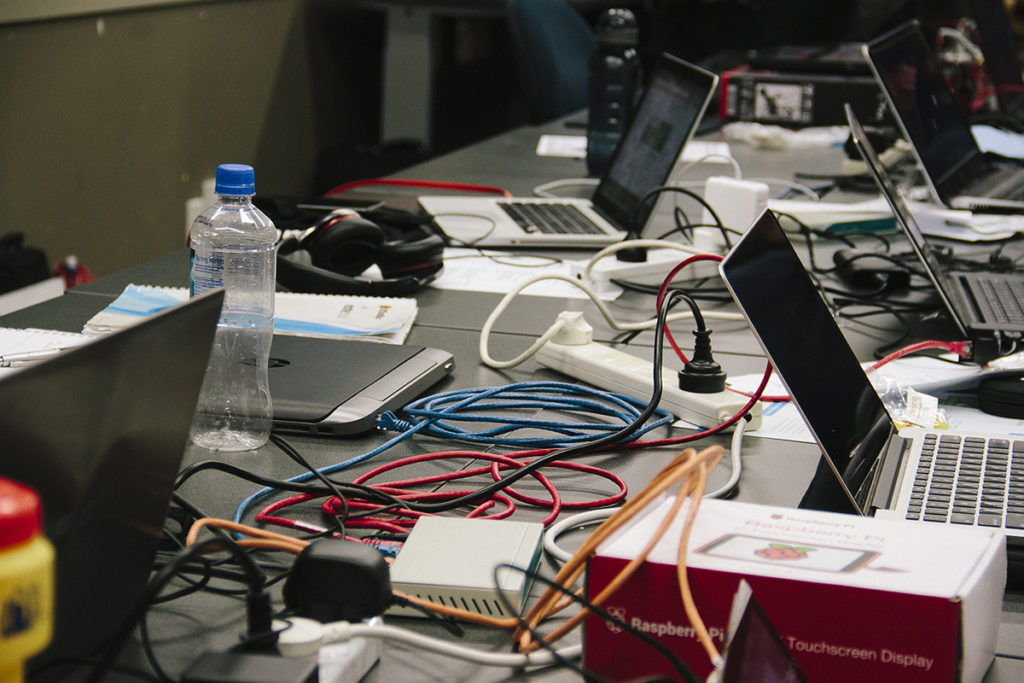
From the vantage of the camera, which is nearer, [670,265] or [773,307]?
[773,307]

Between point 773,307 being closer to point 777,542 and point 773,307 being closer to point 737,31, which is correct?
point 777,542

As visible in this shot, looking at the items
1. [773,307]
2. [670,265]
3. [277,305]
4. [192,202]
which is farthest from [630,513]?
[192,202]

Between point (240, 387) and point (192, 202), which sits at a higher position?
point (240, 387)

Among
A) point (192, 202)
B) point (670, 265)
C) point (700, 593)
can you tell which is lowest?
point (192, 202)

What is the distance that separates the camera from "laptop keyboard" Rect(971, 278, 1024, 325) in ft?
4.48

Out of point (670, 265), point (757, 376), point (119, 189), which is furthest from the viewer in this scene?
point (119, 189)

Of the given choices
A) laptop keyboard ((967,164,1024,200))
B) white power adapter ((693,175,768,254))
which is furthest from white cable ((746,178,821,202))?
white power adapter ((693,175,768,254))

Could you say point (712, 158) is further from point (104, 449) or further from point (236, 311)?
point (104, 449)

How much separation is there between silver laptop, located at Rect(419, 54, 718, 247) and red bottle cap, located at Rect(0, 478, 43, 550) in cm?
142

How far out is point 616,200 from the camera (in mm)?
1947

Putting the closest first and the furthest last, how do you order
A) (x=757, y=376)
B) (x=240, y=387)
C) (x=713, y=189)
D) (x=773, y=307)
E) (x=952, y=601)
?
(x=952, y=601) → (x=773, y=307) → (x=240, y=387) → (x=757, y=376) → (x=713, y=189)

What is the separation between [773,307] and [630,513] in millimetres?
314

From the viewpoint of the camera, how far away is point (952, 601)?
0.57 m

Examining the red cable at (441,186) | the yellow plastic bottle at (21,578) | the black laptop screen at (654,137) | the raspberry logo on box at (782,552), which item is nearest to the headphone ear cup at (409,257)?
the black laptop screen at (654,137)
